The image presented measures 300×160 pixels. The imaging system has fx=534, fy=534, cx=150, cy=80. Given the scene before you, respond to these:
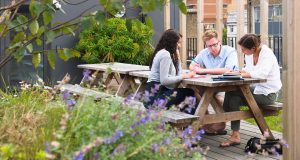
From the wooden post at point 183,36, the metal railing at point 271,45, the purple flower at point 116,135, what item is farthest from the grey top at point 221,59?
the purple flower at point 116,135

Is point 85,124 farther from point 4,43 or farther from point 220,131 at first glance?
point 4,43

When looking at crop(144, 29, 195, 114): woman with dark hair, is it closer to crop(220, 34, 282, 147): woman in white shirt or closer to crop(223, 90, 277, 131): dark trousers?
crop(223, 90, 277, 131): dark trousers

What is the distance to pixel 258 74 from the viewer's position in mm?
5309

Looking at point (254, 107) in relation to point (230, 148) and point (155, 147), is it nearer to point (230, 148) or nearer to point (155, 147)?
point (230, 148)

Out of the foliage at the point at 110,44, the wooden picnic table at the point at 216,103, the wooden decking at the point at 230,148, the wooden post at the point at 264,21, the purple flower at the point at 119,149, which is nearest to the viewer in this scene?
the purple flower at the point at 119,149

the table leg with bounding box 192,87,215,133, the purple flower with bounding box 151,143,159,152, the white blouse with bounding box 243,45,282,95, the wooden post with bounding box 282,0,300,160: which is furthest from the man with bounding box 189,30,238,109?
the purple flower with bounding box 151,143,159,152

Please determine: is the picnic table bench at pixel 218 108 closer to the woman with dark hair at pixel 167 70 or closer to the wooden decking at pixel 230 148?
the woman with dark hair at pixel 167 70

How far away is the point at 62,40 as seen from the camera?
31.7 feet

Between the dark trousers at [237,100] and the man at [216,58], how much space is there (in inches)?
5.2

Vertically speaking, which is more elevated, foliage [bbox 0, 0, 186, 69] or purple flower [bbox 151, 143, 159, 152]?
foliage [bbox 0, 0, 186, 69]

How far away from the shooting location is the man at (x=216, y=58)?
5.94 metres

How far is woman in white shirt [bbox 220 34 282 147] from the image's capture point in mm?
5336

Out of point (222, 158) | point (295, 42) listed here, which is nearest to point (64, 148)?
point (295, 42)

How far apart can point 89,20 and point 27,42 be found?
1.29ft
